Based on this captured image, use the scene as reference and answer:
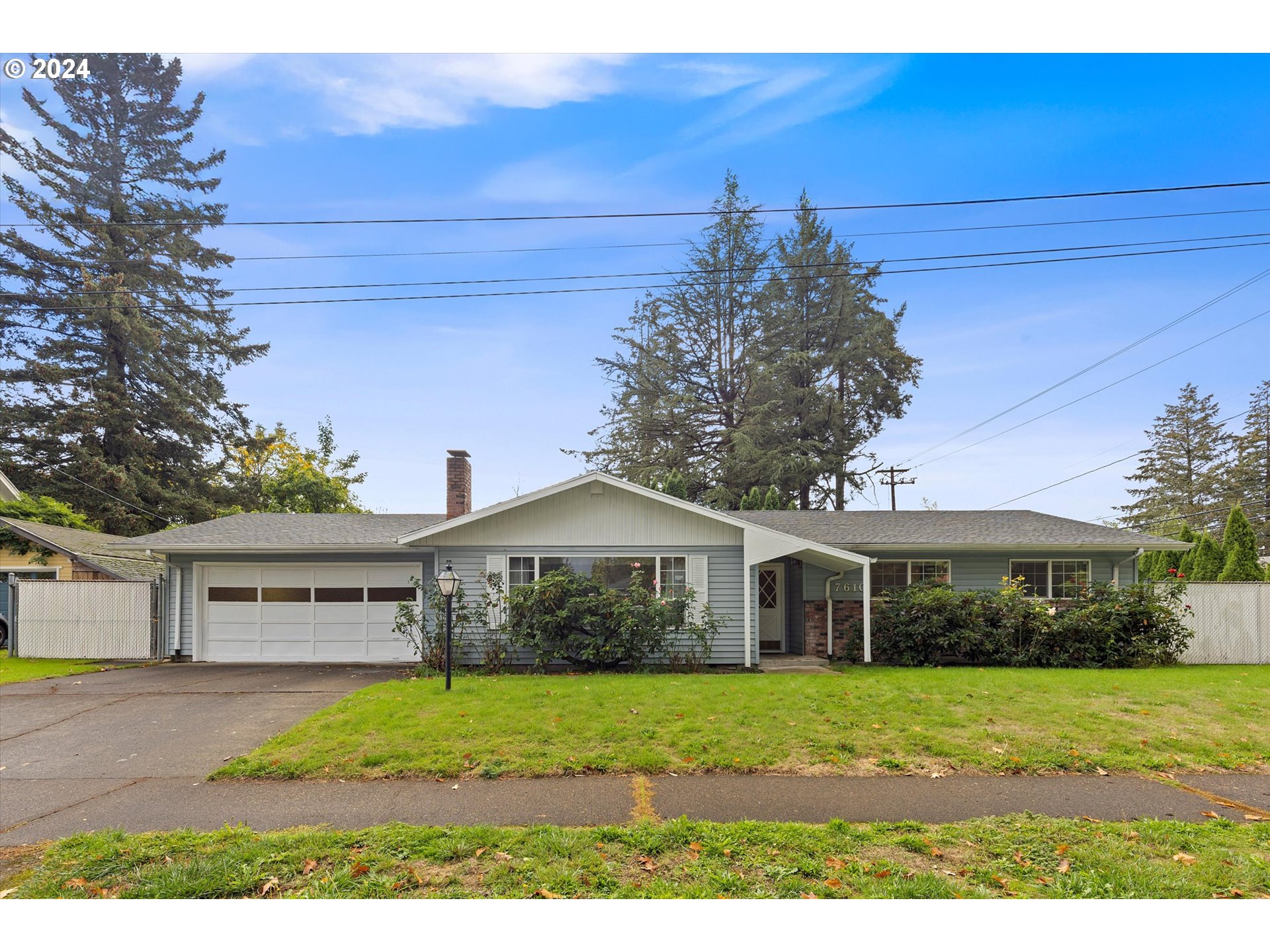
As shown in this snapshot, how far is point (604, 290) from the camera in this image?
49.2 feet

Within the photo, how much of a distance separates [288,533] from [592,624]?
6.97 metres

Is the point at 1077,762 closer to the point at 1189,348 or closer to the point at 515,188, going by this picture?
the point at 515,188

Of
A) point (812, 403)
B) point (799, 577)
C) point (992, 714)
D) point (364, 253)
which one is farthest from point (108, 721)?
point (812, 403)

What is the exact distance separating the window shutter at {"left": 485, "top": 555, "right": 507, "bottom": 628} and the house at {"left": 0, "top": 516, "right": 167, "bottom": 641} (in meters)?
9.11

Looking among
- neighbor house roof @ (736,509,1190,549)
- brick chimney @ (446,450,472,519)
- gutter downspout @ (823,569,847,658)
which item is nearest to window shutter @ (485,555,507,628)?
brick chimney @ (446,450,472,519)

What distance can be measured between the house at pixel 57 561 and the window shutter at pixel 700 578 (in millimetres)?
12575

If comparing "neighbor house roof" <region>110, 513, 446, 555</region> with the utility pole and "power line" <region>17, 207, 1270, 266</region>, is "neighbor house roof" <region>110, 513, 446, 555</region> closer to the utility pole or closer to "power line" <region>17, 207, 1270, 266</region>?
"power line" <region>17, 207, 1270, 266</region>

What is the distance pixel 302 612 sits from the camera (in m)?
13.8

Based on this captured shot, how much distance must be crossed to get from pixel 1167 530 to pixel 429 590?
36812 millimetres

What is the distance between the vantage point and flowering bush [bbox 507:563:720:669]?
462 inches

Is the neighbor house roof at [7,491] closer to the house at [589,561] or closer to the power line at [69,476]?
the power line at [69,476]

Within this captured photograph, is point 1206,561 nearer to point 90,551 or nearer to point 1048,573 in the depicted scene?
point 1048,573

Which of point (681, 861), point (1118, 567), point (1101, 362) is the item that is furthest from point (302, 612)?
point (1101, 362)

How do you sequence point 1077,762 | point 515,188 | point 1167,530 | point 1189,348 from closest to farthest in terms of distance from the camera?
point 1077,762 → point 515,188 → point 1189,348 → point 1167,530
